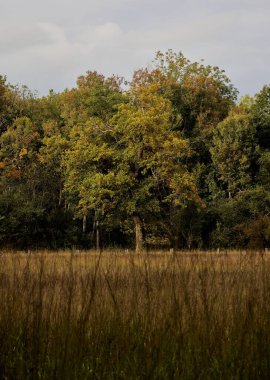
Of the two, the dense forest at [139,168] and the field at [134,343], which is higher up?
the dense forest at [139,168]

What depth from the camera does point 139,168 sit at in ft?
102

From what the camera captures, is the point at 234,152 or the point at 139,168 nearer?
the point at 139,168

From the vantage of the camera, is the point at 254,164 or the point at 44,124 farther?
the point at 44,124

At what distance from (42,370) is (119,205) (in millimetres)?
26955

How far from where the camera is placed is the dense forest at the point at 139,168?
2981 centimetres

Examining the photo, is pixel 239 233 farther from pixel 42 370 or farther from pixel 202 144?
pixel 42 370

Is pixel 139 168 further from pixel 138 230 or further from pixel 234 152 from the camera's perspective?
pixel 234 152

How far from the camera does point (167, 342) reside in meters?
3.48

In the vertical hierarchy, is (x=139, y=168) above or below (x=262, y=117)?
below

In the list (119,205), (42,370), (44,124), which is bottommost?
(42,370)

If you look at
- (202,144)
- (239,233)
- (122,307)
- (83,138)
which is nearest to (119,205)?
(83,138)

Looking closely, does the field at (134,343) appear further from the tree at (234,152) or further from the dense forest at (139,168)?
the tree at (234,152)

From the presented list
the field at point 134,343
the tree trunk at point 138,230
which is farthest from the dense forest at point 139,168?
the field at point 134,343

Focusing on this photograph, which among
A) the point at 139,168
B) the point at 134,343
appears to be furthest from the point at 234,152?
the point at 134,343
